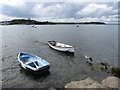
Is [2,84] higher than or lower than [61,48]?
lower

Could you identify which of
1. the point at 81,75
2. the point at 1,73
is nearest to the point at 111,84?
the point at 81,75

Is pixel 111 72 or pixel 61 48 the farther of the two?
pixel 61 48

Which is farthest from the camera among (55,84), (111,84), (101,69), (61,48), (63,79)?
(61,48)

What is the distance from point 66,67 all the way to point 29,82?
7189 millimetres

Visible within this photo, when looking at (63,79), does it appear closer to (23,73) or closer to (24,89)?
(24,89)

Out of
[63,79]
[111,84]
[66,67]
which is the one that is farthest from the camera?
[66,67]

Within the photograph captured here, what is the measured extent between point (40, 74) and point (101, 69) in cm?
1031

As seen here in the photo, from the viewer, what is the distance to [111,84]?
11.5 m

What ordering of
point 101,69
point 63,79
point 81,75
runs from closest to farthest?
1. point 63,79
2. point 81,75
3. point 101,69

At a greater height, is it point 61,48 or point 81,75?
point 61,48

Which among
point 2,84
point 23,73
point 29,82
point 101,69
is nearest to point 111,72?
point 101,69

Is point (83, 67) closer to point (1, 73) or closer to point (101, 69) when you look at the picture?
point (101, 69)

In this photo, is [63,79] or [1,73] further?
[1,73]

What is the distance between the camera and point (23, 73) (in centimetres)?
1644
